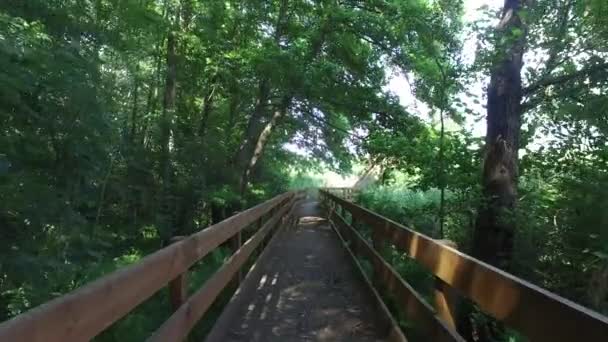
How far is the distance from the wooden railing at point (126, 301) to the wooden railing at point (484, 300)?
60.6 inches

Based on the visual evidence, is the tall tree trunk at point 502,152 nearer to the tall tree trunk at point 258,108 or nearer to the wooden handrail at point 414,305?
the wooden handrail at point 414,305

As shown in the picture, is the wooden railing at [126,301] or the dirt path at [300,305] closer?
the wooden railing at [126,301]

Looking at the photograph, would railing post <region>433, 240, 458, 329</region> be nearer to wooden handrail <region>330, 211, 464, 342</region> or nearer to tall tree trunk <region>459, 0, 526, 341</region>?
wooden handrail <region>330, 211, 464, 342</region>

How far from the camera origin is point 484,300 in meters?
2.41

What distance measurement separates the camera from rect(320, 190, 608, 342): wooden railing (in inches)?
66.0

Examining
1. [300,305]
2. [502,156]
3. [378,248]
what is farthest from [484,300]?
[502,156]

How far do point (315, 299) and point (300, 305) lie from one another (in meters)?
0.31

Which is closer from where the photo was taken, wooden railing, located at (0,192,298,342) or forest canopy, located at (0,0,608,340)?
wooden railing, located at (0,192,298,342)

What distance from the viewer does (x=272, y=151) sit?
2631 cm

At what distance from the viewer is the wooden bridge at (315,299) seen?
5.57 feet

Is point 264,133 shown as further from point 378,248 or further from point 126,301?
point 126,301

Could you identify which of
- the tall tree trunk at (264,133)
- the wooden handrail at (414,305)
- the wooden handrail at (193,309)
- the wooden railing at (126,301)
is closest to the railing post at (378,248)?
the wooden handrail at (414,305)

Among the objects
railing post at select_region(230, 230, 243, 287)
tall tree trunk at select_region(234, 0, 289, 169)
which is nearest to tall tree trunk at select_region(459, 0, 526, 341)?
railing post at select_region(230, 230, 243, 287)

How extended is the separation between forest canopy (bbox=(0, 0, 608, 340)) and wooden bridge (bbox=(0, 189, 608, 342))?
1392 millimetres
